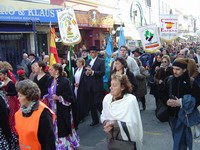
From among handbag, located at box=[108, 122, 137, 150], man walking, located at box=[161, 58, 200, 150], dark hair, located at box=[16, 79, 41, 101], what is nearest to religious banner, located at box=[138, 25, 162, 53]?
man walking, located at box=[161, 58, 200, 150]

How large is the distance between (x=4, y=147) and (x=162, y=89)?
2822mm

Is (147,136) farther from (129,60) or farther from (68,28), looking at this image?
(68,28)

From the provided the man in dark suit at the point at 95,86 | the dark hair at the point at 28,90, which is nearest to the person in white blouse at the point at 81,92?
the man in dark suit at the point at 95,86

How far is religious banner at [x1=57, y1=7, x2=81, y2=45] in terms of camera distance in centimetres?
666

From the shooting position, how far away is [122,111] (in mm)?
2768

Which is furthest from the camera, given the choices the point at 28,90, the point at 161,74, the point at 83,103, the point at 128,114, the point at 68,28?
the point at 68,28

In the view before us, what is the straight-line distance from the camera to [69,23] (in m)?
6.71

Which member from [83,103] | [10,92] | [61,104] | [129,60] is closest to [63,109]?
[61,104]

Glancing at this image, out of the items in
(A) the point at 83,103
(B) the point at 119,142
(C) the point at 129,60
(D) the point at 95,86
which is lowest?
(A) the point at 83,103

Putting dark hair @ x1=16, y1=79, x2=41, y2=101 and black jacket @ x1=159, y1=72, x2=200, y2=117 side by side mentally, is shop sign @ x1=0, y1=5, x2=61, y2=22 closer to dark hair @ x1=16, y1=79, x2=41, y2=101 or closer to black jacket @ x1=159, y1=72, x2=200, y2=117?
dark hair @ x1=16, y1=79, x2=41, y2=101

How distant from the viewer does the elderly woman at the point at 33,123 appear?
2365 millimetres

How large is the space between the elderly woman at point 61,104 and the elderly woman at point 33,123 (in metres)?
1.73

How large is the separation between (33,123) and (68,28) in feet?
15.6

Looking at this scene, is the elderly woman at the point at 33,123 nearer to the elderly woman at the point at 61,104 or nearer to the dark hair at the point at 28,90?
the dark hair at the point at 28,90
